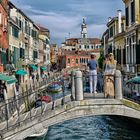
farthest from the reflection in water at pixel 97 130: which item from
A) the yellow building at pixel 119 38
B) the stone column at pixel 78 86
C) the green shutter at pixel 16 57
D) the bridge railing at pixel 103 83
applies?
the green shutter at pixel 16 57

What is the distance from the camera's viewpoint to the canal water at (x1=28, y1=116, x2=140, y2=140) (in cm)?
2069

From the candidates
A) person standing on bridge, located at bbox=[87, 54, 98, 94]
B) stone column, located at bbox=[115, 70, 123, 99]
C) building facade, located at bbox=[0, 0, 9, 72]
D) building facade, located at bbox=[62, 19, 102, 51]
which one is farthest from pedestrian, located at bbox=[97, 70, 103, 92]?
building facade, located at bbox=[62, 19, 102, 51]

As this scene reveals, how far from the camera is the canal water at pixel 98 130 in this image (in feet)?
67.9

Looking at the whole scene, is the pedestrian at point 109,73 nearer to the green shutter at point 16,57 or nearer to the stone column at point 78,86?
the stone column at point 78,86

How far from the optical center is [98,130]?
76.4 ft

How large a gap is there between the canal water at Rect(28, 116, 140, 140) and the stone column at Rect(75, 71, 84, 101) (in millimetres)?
6096

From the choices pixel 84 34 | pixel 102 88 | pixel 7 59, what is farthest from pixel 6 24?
pixel 84 34

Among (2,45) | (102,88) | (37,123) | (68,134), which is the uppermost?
(2,45)

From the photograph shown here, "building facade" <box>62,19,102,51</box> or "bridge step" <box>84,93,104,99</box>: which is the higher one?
"building facade" <box>62,19,102,51</box>

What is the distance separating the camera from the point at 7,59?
34.9 meters

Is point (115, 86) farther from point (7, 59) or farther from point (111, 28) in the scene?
point (111, 28)

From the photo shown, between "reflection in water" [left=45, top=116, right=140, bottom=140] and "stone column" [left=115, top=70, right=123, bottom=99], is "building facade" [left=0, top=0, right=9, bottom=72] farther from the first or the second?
"stone column" [left=115, top=70, right=123, bottom=99]

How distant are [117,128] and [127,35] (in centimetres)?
1350

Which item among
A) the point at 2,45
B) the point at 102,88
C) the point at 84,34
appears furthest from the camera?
the point at 84,34
